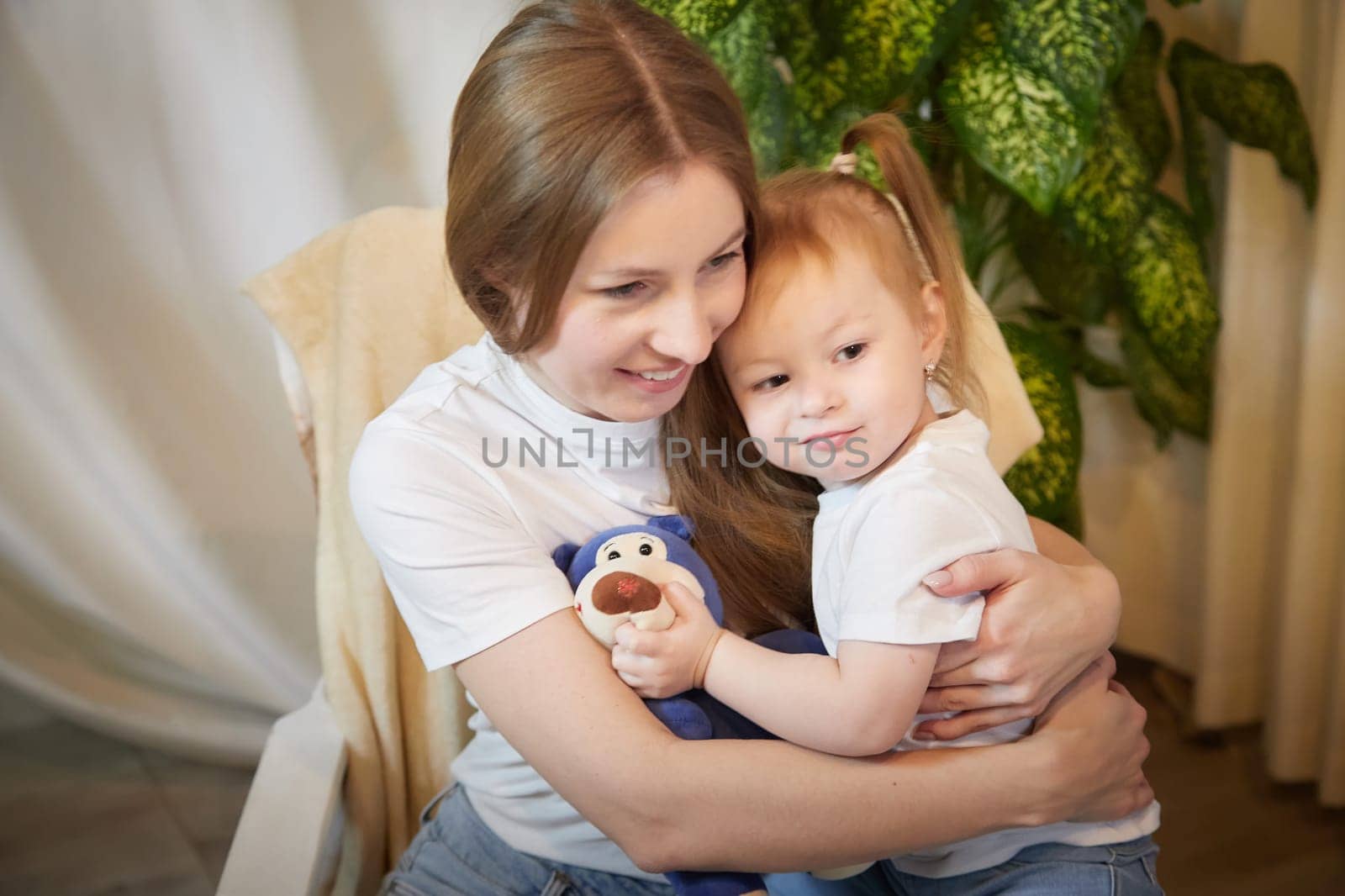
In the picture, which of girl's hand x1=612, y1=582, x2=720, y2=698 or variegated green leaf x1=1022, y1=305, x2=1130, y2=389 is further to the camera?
variegated green leaf x1=1022, y1=305, x2=1130, y2=389

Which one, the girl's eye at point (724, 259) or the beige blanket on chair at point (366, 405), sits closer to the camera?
the girl's eye at point (724, 259)

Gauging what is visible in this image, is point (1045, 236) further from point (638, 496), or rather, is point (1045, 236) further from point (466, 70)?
point (638, 496)

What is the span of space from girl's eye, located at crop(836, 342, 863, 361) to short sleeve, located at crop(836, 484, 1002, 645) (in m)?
0.13

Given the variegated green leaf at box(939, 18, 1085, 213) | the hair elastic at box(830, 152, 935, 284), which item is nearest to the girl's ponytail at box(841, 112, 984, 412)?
the hair elastic at box(830, 152, 935, 284)

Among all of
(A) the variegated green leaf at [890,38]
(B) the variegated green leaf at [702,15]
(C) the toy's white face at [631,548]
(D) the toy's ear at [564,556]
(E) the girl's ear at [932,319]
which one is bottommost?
(D) the toy's ear at [564,556]

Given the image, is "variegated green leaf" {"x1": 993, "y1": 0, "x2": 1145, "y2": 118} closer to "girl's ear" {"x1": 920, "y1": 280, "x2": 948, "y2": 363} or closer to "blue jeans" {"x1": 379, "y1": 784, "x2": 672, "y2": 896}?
"girl's ear" {"x1": 920, "y1": 280, "x2": 948, "y2": 363}

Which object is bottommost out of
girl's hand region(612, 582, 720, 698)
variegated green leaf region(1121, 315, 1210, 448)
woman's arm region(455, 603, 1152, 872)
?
variegated green leaf region(1121, 315, 1210, 448)

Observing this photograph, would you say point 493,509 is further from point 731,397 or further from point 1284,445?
point 1284,445

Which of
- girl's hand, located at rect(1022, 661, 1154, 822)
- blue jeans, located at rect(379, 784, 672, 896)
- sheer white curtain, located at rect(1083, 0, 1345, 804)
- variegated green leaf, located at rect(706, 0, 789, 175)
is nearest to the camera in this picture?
girl's hand, located at rect(1022, 661, 1154, 822)

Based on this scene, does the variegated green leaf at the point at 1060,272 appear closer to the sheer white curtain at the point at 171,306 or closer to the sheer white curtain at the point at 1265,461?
the sheer white curtain at the point at 1265,461

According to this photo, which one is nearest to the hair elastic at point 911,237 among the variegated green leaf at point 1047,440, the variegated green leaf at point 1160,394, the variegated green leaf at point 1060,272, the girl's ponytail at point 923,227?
the girl's ponytail at point 923,227

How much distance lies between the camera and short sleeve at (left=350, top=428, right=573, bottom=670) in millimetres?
969

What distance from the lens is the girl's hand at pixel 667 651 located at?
3.08 ft

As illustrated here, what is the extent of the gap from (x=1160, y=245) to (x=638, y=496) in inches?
43.6
